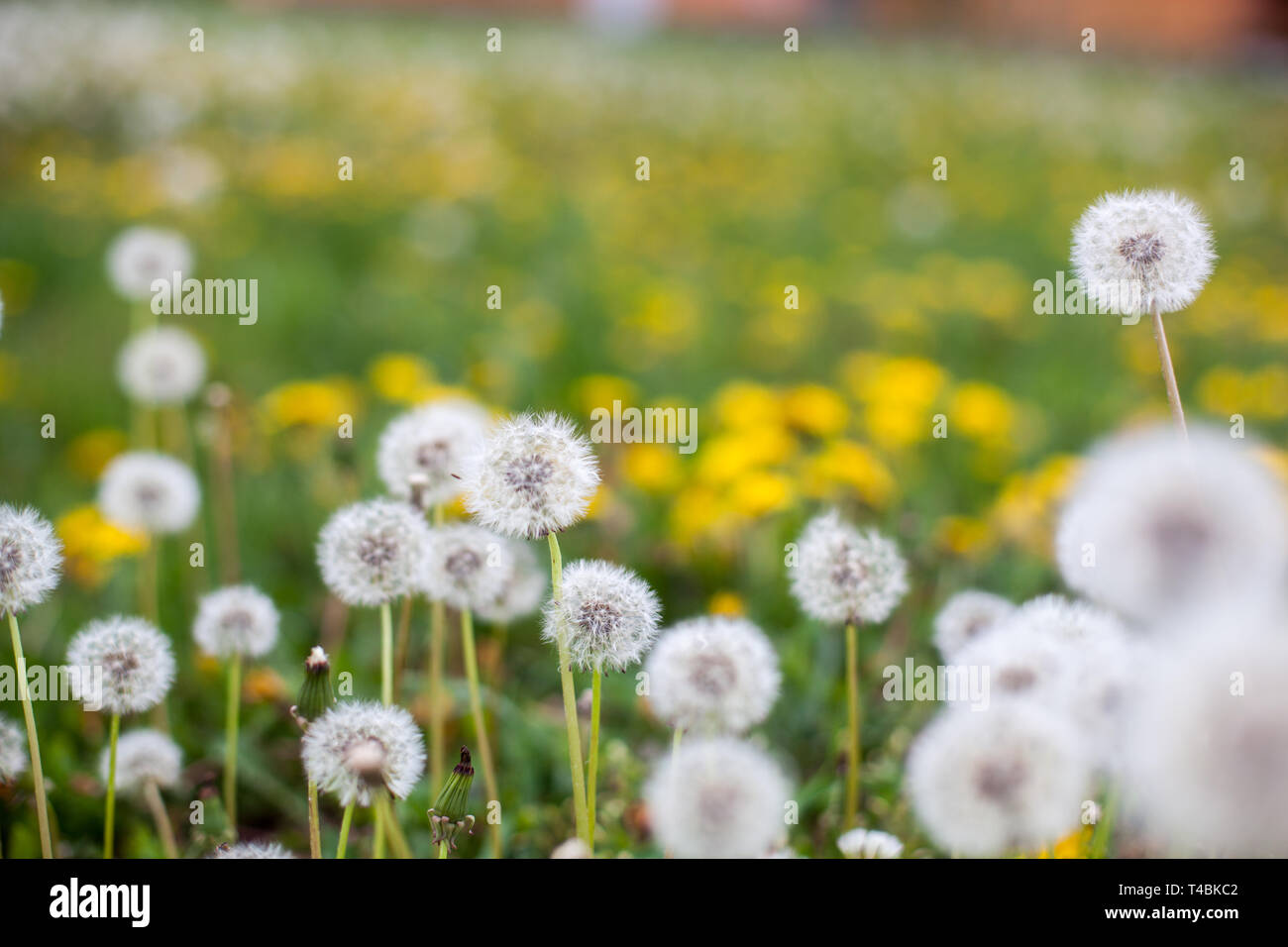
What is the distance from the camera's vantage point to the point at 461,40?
906 centimetres

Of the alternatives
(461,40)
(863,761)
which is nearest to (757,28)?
(461,40)

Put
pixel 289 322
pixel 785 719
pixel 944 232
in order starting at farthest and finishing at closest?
1. pixel 944 232
2. pixel 289 322
3. pixel 785 719

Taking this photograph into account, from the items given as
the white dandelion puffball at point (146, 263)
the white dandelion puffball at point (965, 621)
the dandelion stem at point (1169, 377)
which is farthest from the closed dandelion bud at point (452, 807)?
the white dandelion puffball at point (146, 263)

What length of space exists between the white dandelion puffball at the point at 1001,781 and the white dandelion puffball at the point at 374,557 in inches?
22.6

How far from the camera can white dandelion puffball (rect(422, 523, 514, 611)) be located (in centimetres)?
114

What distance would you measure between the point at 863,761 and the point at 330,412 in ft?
4.75

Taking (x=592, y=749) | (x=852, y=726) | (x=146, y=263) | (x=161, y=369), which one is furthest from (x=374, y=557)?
(x=146, y=263)

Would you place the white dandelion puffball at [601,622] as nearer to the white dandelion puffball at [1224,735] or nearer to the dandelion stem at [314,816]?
the dandelion stem at [314,816]

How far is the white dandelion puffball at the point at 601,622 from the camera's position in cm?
97

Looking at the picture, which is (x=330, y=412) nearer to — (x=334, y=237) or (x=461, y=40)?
(x=334, y=237)

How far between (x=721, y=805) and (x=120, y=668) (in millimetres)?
669

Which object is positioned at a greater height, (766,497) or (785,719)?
(766,497)

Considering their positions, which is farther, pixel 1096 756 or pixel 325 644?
pixel 325 644

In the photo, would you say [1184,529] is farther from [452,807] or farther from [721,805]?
[452,807]
